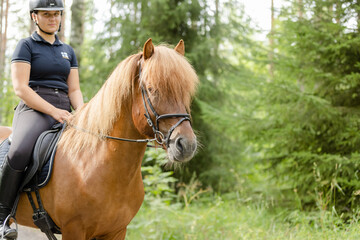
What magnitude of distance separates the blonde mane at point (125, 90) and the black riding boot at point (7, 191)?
0.47 metres

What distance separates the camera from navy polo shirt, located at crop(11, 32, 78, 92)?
2955 mm

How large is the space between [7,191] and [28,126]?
23.0 inches

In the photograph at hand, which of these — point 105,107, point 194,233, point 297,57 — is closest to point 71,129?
point 105,107

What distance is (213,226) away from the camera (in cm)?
559

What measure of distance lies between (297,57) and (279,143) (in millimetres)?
1651

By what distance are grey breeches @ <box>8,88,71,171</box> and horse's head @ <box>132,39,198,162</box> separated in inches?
36.7

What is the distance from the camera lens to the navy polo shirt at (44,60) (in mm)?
2955

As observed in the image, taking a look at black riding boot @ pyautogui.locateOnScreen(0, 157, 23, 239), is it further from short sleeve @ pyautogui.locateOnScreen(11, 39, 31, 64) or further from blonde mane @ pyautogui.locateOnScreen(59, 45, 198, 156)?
short sleeve @ pyautogui.locateOnScreen(11, 39, 31, 64)

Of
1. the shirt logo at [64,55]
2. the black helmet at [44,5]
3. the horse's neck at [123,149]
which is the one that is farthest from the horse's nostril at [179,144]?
the black helmet at [44,5]

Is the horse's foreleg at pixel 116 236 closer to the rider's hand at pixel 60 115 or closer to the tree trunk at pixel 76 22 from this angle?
the rider's hand at pixel 60 115

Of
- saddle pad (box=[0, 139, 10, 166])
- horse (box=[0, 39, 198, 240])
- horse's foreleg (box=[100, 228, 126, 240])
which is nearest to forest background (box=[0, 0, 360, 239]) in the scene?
horse's foreleg (box=[100, 228, 126, 240])

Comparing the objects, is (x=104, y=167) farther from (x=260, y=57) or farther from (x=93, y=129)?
(x=260, y=57)

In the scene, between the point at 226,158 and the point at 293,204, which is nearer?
the point at 293,204

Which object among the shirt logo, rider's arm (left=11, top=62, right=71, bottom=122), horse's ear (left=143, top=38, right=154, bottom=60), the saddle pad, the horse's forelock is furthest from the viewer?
the shirt logo
